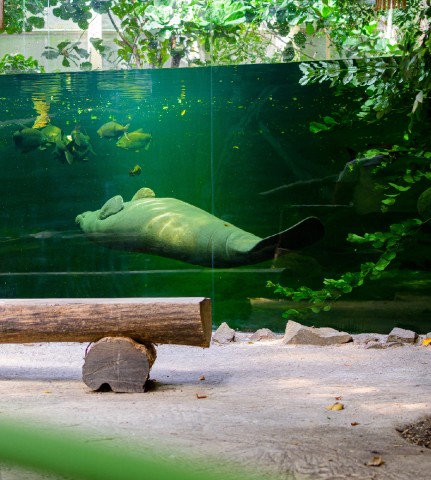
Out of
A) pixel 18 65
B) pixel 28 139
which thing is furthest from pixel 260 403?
pixel 18 65

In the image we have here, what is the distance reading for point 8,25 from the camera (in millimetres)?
6617

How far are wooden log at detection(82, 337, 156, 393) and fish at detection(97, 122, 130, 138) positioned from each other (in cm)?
295

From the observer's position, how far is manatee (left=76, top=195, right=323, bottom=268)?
648cm

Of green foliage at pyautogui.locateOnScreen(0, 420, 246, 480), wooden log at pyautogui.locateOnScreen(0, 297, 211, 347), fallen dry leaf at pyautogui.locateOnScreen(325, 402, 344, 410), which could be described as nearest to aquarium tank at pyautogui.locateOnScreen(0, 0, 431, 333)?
wooden log at pyautogui.locateOnScreen(0, 297, 211, 347)

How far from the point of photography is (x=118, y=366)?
13.5 feet

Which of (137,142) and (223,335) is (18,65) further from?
(223,335)

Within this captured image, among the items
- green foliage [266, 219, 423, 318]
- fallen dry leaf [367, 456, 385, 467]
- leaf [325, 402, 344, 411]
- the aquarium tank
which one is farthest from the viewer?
the aquarium tank

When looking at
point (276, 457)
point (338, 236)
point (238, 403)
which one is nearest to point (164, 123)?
point (338, 236)

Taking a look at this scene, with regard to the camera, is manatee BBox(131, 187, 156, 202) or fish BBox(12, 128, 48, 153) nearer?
manatee BBox(131, 187, 156, 202)

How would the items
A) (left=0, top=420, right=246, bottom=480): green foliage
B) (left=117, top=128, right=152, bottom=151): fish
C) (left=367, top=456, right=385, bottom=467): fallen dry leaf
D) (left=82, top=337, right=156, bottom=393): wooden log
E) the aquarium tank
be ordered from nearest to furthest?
(left=0, top=420, right=246, bottom=480): green foliage < (left=367, top=456, right=385, bottom=467): fallen dry leaf < (left=82, top=337, right=156, bottom=393): wooden log < the aquarium tank < (left=117, top=128, right=152, bottom=151): fish

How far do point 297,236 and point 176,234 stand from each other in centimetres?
104

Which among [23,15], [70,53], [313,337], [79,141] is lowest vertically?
[313,337]

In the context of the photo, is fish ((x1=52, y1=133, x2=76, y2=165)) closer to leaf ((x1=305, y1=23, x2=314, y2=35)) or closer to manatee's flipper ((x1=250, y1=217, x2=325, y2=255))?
manatee's flipper ((x1=250, y1=217, x2=325, y2=255))

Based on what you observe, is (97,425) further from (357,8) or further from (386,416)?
(357,8)
